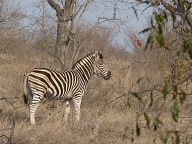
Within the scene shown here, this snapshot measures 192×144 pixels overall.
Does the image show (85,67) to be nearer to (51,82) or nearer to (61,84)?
(61,84)

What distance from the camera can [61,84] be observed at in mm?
10477

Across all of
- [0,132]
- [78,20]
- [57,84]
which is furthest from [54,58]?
[0,132]

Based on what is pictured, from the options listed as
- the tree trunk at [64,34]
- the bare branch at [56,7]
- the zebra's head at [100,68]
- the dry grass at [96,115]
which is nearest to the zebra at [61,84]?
the zebra's head at [100,68]

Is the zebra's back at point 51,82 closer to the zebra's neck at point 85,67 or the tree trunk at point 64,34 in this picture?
the zebra's neck at point 85,67

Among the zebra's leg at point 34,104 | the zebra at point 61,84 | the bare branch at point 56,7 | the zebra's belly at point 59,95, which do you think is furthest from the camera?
the bare branch at point 56,7

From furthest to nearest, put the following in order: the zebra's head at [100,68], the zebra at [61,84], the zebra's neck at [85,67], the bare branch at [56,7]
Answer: the bare branch at [56,7] → the zebra's head at [100,68] → the zebra's neck at [85,67] → the zebra at [61,84]

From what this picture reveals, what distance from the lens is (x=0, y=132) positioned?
24.4ft

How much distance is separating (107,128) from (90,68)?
9.63 feet

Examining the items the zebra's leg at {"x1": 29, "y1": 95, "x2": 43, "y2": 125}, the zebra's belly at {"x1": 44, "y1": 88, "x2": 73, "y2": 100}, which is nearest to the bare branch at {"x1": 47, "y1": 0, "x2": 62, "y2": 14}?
the zebra's belly at {"x1": 44, "y1": 88, "x2": 73, "y2": 100}

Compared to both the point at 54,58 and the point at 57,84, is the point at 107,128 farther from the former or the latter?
the point at 54,58

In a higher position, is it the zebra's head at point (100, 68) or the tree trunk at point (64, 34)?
the tree trunk at point (64, 34)

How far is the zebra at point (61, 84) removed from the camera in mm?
9914

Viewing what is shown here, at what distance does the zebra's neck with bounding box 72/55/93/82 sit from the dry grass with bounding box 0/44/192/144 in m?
0.61

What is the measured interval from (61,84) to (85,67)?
41.0 inches
